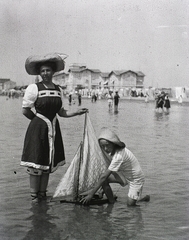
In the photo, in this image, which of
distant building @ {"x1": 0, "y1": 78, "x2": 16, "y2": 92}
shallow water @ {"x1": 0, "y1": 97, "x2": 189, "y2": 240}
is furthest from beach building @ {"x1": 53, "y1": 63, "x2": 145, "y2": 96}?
shallow water @ {"x1": 0, "y1": 97, "x2": 189, "y2": 240}

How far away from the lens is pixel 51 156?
4.72m

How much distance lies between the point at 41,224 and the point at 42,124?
1.16 m

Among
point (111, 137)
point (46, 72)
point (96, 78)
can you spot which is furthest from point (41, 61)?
point (96, 78)

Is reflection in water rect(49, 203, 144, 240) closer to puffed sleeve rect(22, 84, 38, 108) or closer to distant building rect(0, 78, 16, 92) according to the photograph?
puffed sleeve rect(22, 84, 38, 108)

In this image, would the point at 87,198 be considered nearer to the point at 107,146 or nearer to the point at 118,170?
the point at 118,170

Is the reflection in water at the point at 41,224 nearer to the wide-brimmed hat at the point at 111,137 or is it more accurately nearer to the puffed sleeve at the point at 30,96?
the wide-brimmed hat at the point at 111,137

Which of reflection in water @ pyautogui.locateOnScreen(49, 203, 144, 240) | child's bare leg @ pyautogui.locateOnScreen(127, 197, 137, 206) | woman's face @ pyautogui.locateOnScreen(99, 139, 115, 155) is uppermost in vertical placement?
woman's face @ pyautogui.locateOnScreen(99, 139, 115, 155)

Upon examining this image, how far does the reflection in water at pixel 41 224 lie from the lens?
12.2ft

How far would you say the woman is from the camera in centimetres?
464

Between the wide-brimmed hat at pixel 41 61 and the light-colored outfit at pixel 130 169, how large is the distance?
1.22 m

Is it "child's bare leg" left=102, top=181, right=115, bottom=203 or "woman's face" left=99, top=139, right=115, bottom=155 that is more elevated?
"woman's face" left=99, top=139, right=115, bottom=155

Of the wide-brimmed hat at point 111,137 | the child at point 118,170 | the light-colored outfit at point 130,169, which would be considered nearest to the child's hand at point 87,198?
the child at point 118,170

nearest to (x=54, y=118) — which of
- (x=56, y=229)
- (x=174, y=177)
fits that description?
(x=56, y=229)

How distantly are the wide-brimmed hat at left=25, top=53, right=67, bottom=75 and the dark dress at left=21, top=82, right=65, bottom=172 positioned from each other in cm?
24
